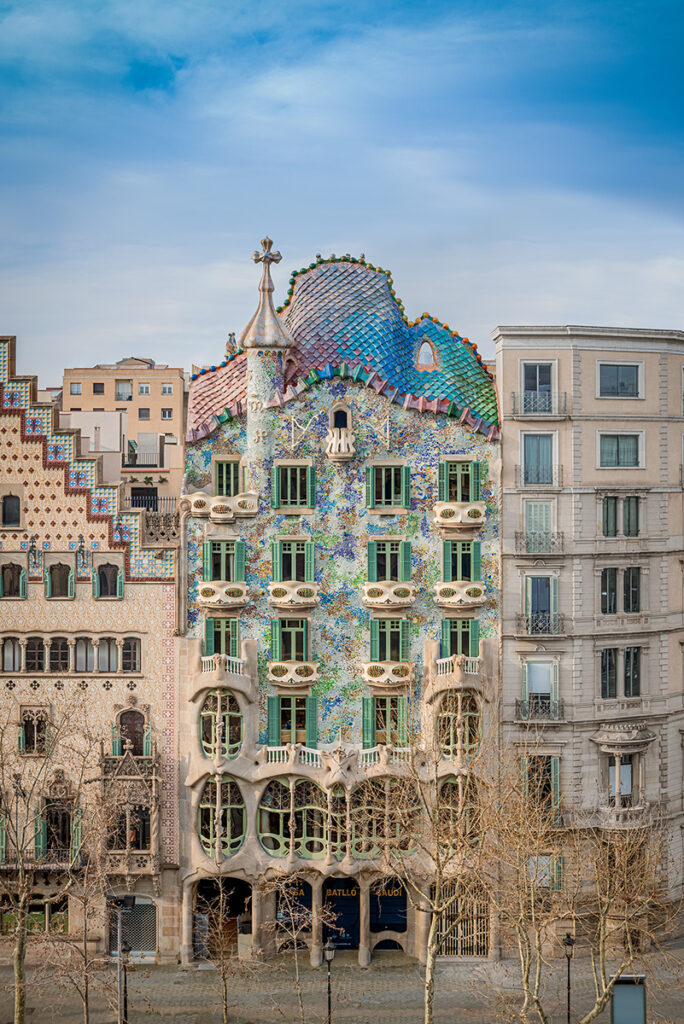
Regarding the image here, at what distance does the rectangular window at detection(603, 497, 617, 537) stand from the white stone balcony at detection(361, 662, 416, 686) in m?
9.20

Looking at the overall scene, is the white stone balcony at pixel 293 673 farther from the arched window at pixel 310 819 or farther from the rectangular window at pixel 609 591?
the rectangular window at pixel 609 591

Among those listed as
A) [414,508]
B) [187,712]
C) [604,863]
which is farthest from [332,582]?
[604,863]

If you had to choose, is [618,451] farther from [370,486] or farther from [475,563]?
[370,486]

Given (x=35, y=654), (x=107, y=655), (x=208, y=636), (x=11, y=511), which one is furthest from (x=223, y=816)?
(x=11, y=511)

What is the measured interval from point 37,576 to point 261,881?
14.5 meters

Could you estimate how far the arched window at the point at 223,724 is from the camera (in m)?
50.2

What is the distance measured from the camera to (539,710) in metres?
50.7

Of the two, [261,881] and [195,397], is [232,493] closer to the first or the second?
[195,397]

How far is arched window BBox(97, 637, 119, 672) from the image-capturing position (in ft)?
168

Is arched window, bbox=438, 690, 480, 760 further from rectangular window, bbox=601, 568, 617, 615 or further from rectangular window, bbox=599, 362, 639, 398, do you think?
rectangular window, bbox=599, 362, 639, 398

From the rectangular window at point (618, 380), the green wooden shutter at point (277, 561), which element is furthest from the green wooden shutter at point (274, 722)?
the rectangular window at point (618, 380)

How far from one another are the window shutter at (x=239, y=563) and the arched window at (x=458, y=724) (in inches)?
354

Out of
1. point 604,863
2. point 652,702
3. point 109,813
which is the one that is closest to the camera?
point 604,863

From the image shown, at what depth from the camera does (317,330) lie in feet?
171
